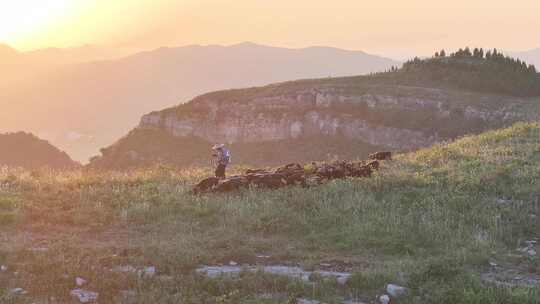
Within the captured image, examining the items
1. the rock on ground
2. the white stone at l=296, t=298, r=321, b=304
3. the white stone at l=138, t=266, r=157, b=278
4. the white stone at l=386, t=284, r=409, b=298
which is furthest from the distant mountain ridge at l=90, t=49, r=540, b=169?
the white stone at l=138, t=266, r=157, b=278

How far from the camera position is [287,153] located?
105000 mm

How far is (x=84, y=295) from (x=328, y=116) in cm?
9714

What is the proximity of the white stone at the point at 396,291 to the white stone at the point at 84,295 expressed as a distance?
14.6ft

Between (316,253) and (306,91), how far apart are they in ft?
327

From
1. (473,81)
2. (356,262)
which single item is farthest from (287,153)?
(356,262)

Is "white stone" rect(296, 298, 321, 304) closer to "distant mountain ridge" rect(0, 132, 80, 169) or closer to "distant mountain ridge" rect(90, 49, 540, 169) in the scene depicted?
"distant mountain ridge" rect(90, 49, 540, 169)

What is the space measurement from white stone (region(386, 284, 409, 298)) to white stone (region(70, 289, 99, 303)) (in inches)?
175

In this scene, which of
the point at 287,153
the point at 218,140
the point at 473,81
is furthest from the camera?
the point at 218,140

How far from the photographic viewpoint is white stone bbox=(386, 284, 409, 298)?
896cm

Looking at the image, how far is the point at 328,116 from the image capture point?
104375 millimetres

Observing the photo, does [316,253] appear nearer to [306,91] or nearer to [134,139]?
[306,91]

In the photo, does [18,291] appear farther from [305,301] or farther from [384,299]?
[384,299]

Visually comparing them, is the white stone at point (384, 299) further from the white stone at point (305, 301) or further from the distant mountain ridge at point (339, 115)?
the distant mountain ridge at point (339, 115)

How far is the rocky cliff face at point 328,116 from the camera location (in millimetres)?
89250
